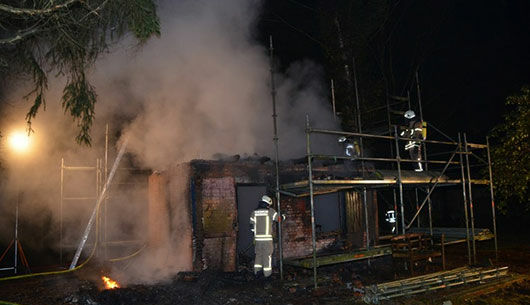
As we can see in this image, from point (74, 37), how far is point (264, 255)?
611cm

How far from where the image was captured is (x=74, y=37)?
23.1 ft

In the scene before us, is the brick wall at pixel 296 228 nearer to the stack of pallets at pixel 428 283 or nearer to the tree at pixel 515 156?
the stack of pallets at pixel 428 283

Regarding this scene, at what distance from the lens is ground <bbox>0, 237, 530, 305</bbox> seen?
289 inches

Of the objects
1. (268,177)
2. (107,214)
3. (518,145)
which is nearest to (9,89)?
(107,214)

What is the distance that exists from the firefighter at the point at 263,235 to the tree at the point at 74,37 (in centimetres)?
424

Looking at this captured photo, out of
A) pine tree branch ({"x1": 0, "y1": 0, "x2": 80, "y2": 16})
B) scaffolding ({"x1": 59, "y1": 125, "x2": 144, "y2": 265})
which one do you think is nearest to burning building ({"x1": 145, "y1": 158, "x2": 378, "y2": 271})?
scaffolding ({"x1": 59, "y1": 125, "x2": 144, "y2": 265})

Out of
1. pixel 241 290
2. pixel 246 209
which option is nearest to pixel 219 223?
pixel 246 209

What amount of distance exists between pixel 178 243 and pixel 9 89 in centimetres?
595

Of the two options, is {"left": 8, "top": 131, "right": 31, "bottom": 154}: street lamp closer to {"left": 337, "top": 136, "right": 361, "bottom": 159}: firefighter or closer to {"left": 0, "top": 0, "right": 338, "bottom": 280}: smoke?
{"left": 0, "top": 0, "right": 338, "bottom": 280}: smoke

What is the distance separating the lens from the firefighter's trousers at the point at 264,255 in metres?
9.10

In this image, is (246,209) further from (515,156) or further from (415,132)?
(515,156)

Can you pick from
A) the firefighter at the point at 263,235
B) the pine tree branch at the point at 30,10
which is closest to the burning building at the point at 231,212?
the firefighter at the point at 263,235

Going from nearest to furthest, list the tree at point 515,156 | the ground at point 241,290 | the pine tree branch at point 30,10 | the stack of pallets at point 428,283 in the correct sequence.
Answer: the pine tree branch at point 30,10
the stack of pallets at point 428,283
the ground at point 241,290
the tree at point 515,156

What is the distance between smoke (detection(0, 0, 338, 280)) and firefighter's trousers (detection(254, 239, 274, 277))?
10.8 feet
